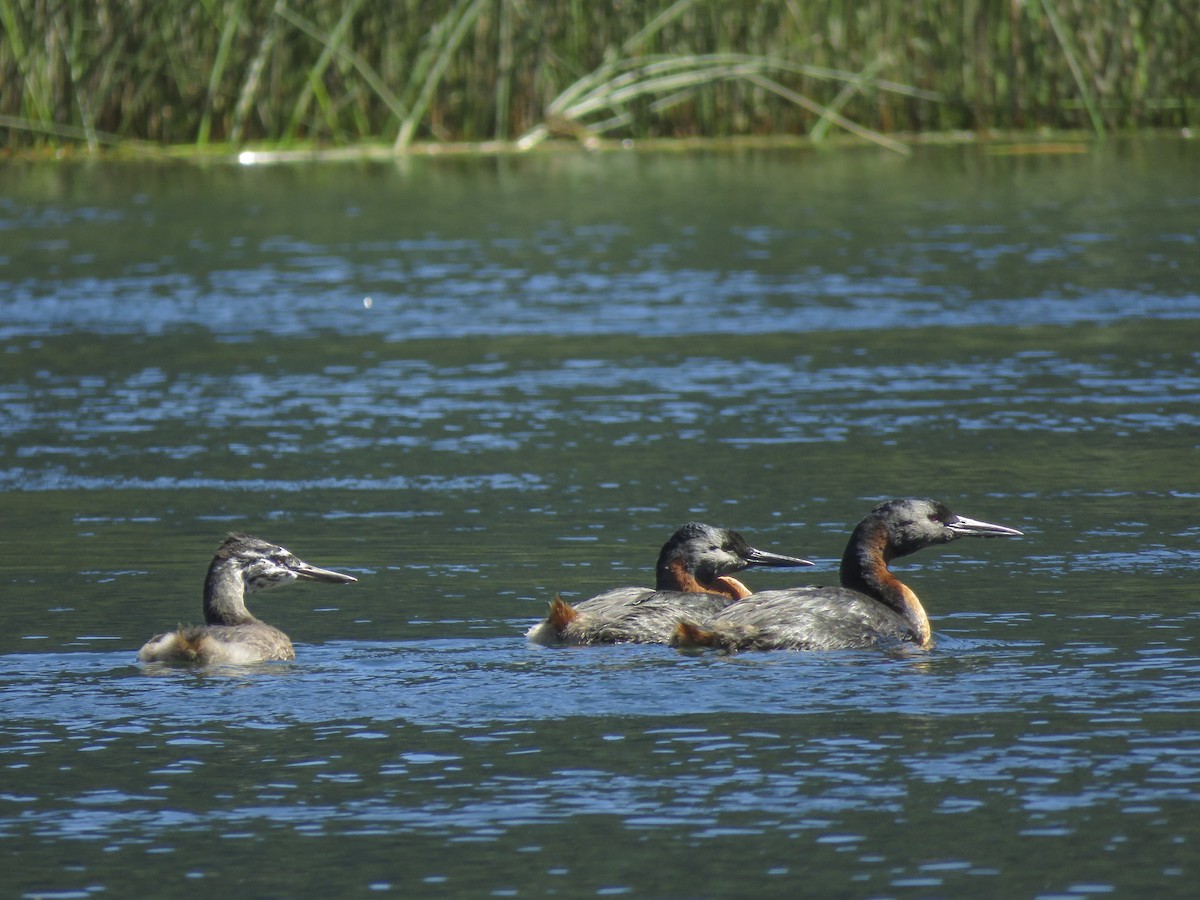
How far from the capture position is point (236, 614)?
8695mm

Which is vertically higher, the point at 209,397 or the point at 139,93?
the point at 139,93

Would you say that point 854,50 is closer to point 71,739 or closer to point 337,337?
point 337,337

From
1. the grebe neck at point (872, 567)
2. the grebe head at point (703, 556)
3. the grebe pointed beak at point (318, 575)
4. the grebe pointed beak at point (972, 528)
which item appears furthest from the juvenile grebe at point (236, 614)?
the grebe pointed beak at point (972, 528)

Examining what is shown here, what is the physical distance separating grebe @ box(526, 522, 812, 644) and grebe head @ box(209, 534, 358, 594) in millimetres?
1028

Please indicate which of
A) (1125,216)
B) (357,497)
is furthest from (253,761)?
(1125,216)

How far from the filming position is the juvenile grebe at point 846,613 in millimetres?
8406

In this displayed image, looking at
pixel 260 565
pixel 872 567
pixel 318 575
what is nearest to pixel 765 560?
pixel 872 567

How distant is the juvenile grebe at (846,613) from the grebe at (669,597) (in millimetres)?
104

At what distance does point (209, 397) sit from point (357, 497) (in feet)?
11.5

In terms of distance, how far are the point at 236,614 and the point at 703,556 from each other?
177 cm

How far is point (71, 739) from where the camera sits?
23.9ft

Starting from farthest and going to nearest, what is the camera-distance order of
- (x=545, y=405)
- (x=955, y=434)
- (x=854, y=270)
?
(x=854, y=270), (x=545, y=405), (x=955, y=434)

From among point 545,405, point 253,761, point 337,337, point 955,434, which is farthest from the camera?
point 337,337

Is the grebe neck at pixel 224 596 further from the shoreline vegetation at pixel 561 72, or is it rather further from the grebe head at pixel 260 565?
the shoreline vegetation at pixel 561 72
